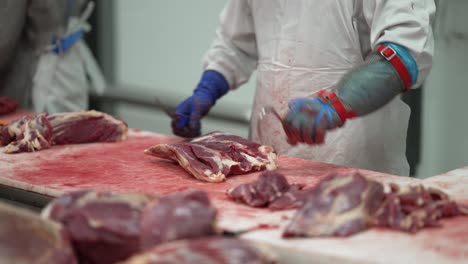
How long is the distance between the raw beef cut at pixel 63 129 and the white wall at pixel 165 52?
2535mm

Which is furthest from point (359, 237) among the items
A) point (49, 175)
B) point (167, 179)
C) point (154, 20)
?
point (154, 20)

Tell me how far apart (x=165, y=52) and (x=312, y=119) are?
14.6 feet

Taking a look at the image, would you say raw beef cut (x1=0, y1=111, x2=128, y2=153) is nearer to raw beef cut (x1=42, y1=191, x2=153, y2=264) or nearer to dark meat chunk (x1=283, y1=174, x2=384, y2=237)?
raw beef cut (x1=42, y1=191, x2=153, y2=264)

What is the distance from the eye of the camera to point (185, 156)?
11.5 ft

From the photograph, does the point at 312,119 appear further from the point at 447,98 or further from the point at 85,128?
the point at 447,98

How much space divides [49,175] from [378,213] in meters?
1.50

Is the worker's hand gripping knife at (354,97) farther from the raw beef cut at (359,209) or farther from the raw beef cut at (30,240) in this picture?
the raw beef cut at (30,240)

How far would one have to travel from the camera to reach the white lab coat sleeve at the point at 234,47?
4453 millimetres

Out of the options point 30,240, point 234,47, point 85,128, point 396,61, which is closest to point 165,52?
point 234,47

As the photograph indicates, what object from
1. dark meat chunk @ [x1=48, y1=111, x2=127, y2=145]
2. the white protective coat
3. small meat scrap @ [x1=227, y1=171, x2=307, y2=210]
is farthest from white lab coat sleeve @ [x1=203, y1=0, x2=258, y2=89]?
small meat scrap @ [x1=227, y1=171, x2=307, y2=210]

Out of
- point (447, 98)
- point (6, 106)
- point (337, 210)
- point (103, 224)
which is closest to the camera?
point (103, 224)

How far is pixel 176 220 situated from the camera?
94.5 inches

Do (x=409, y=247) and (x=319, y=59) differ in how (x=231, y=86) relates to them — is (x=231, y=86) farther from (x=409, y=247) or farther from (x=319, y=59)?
(x=409, y=247)

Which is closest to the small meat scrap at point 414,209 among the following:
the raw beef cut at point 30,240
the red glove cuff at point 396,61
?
the red glove cuff at point 396,61
